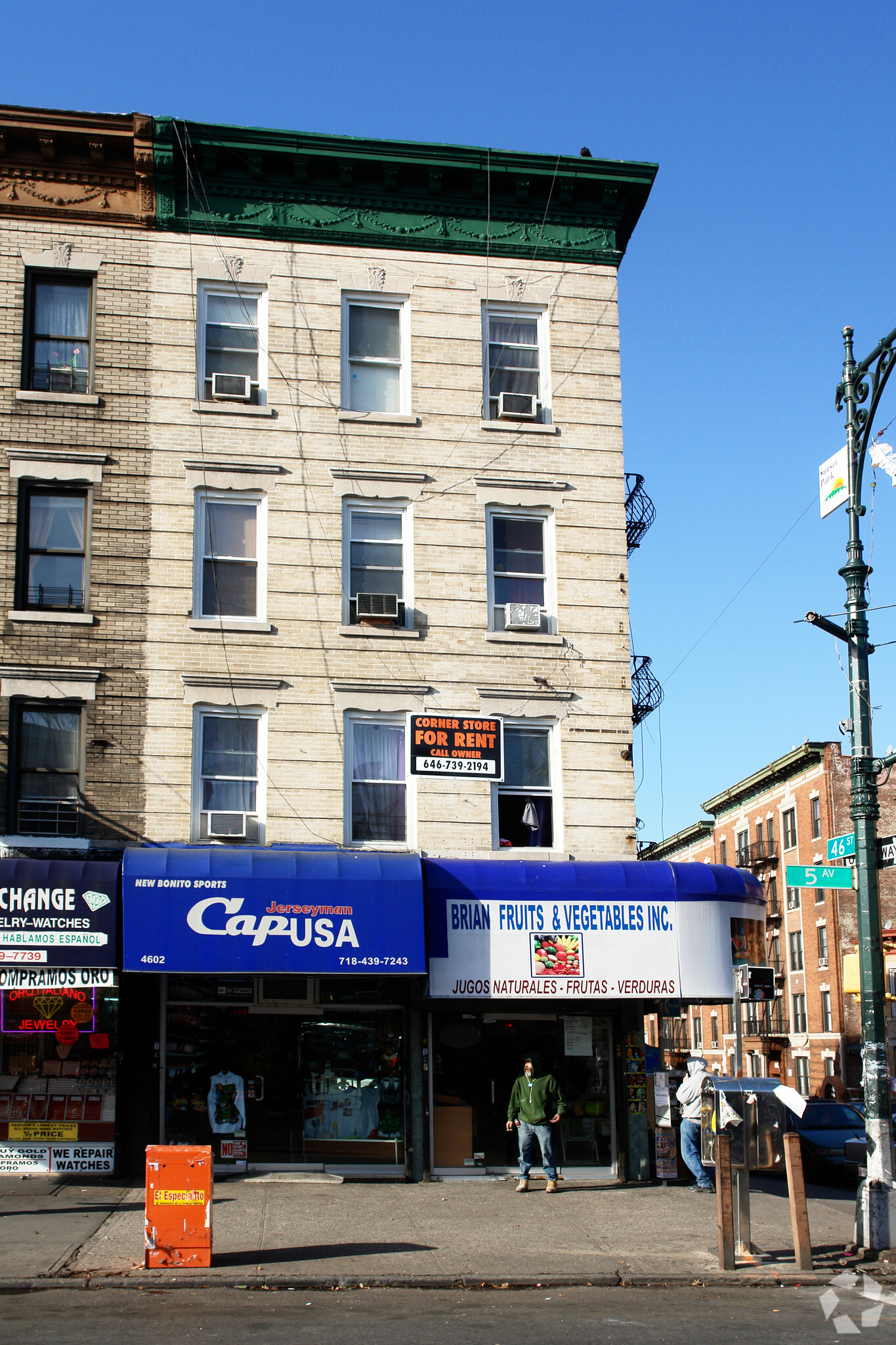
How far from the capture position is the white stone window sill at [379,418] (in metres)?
18.4

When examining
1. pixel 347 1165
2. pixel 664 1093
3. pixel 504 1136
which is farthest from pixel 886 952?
pixel 347 1165

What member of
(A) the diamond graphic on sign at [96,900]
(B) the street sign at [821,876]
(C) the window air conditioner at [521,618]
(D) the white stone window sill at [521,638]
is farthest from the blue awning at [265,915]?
(B) the street sign at [821,876]

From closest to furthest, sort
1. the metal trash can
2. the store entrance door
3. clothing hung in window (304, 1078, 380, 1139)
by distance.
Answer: the metal trash can
clothing hung in window (304, 1078, 380, 1139)
the store entrance door

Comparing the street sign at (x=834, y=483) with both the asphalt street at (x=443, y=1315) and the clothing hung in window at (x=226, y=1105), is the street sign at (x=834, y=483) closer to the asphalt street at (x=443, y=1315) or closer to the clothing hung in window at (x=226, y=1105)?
the asphalt street at (x=443, y=1315)

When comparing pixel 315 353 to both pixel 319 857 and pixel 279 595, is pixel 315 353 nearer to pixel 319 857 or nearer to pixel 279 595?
pixel 279 595

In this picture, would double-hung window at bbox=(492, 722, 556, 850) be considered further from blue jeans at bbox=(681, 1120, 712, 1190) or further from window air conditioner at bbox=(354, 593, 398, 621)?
blue jeans at bbox=(681, 1120, 712, 1190)

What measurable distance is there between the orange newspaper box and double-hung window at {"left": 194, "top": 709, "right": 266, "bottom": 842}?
6395 mm

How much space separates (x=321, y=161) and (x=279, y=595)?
6.53 meters

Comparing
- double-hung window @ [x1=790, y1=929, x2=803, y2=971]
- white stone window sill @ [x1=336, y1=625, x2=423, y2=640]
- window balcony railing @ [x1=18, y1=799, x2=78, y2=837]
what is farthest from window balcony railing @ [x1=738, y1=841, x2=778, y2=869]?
window balcony railing @ [x1=18, y1=799, x2=78, y2=837]

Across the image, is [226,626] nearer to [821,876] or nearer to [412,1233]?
[412,1233]

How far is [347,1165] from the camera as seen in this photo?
1647cm

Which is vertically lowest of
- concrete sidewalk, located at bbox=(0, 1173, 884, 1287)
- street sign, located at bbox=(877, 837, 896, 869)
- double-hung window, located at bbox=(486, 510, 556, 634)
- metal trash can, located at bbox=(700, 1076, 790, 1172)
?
concrete sidewalk, located at bbox=(0, 1173, 884, 1287)

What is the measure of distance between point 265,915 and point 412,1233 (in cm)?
425

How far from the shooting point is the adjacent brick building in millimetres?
49562
